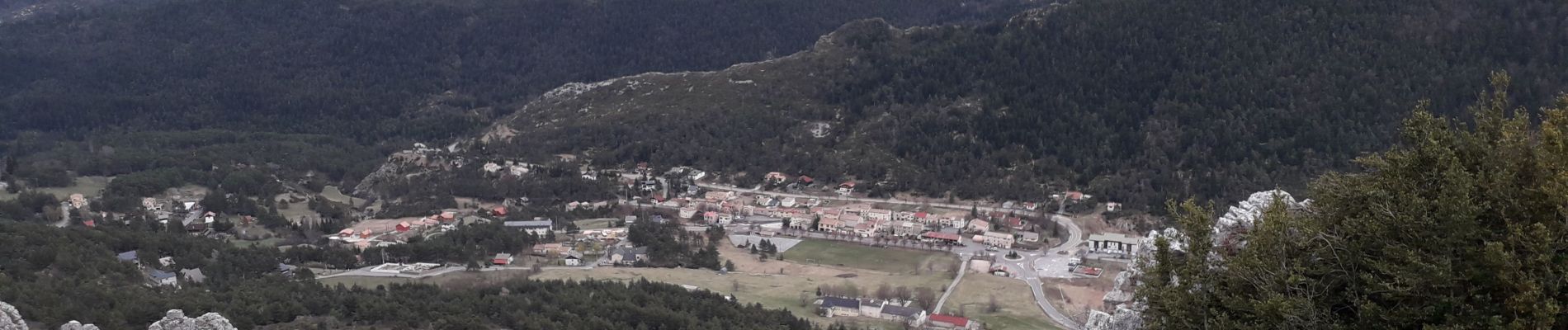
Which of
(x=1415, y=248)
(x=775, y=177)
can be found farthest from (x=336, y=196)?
(x=1415, y=248)

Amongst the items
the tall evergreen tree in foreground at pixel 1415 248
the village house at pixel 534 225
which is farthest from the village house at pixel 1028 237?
the tall evergreen tree in foreground at pixel 1415 248

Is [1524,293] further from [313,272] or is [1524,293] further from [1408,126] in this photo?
[313,272]

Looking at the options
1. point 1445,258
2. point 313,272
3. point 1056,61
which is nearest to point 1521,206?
point 1445,258

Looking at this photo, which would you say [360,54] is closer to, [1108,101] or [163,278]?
[1108,101]

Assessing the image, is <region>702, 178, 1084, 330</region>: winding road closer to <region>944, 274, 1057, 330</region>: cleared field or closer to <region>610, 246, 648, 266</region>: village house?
<region>944, 274, 1057, 330</region>: cleared field

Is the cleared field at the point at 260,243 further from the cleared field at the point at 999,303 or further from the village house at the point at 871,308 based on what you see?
the cleared field at the point at 999,303

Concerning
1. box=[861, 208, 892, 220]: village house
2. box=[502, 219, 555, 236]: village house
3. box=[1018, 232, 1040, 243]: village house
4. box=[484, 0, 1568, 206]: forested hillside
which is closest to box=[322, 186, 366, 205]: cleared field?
box=[484, 0, 1568, 206]: forested hillside
